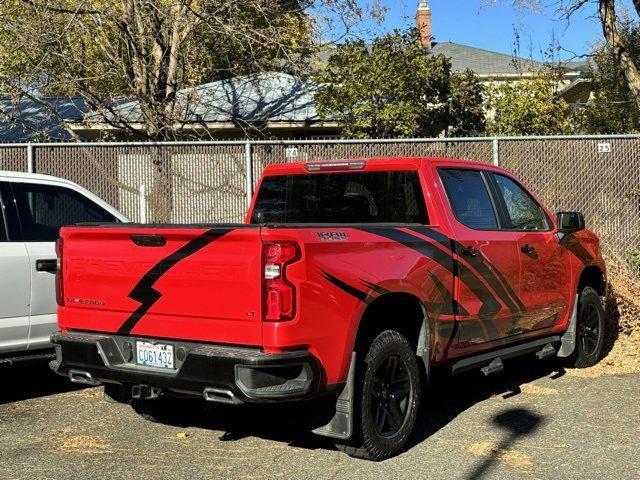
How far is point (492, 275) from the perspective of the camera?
5684 mm

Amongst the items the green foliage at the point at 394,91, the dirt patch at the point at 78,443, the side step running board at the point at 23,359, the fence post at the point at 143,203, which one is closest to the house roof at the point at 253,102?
the green foliage at the point at 394,91

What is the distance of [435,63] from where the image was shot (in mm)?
14719

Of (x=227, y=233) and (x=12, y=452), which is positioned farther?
(x=12, y=452)

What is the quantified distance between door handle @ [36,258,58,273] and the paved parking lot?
1.17 m

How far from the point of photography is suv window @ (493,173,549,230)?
6.29 m

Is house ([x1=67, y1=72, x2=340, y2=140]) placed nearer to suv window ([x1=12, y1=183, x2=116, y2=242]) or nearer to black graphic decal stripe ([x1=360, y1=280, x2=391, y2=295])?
suv window ([x1=12, y1=183, x2=116, y2=242])

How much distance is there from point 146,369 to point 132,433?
1203 mm

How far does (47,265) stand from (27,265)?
17 centimetres

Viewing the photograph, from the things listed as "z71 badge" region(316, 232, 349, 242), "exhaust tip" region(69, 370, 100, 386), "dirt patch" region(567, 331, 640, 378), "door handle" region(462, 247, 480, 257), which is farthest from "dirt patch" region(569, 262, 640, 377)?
"exhaust tip" region(69, 370, 100, 386)

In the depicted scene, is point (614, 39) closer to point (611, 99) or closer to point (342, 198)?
point (611, 99)

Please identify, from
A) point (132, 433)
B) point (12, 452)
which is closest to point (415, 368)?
point (132, 433)

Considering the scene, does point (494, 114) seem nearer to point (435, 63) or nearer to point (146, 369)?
point (435, 63)

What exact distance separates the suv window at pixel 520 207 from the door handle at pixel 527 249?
190 mm

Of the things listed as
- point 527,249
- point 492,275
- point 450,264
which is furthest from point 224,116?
point 450,264
